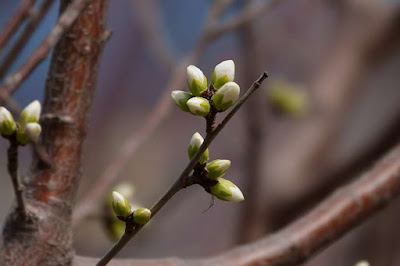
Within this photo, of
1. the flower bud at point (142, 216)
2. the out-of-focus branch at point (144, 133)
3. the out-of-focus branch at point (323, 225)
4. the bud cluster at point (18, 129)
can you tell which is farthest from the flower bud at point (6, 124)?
the out-of-focus branch at point (144, 133)

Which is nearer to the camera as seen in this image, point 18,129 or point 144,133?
point 18,129

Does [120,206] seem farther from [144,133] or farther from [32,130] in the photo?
[144,133]

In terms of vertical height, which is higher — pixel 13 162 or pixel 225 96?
pixel 225 96

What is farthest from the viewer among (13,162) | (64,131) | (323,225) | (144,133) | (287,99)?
(287,99)

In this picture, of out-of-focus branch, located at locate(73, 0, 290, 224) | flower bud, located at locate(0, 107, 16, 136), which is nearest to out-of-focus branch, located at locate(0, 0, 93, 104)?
flower bud, located at locate(0, 107, 16, 136)

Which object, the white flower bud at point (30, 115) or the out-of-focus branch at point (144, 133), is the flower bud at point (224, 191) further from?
the out-of-focus branch at point (144, 133)

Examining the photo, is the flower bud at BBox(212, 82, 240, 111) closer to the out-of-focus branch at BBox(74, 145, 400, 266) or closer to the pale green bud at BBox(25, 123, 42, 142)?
the pale green bud at BBox(25, 123, 42, 142)

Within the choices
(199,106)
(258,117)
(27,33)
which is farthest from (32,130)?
(258,117)
